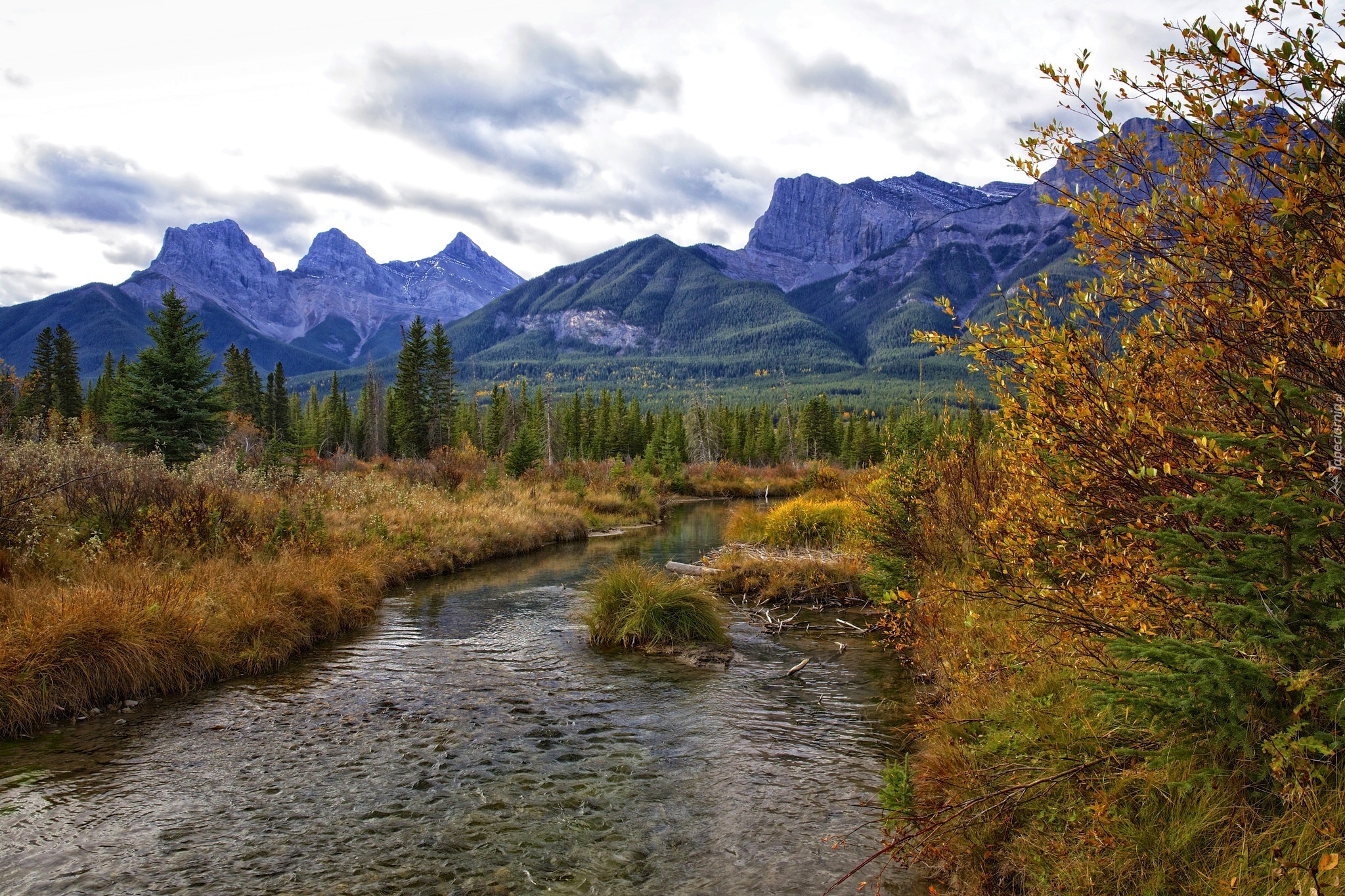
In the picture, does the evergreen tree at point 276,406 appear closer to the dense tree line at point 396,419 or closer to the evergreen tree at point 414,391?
the dense tree line at point 396,419

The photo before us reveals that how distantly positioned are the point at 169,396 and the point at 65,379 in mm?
53801

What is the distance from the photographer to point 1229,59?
3186 mm

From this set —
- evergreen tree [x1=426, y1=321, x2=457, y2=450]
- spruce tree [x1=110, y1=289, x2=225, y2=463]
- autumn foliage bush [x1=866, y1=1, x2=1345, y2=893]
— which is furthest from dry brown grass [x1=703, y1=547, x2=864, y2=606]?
evergreen tree [x1=426, y1=321, x2=457, y2=450]

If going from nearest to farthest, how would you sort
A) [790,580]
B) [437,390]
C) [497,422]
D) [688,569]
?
[790,580], [688,569], [437,390], [497,422]

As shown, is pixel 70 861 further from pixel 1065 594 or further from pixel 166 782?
pixel 1065 594

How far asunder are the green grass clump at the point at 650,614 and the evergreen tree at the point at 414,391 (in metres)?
41.8

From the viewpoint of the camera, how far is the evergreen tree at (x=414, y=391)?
52062 mm

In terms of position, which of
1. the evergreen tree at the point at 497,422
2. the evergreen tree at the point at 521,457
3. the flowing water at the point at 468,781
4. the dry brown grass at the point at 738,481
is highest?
the evergreen tree at the point at 497,422

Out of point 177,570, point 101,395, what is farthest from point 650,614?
point 101,395

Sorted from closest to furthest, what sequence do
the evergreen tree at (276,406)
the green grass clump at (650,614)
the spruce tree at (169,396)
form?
the green grass clump at (650,614), the spruce tree at (169,396), the evergreen tree at (276,406)

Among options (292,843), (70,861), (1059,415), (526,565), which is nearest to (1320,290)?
(1059,415)

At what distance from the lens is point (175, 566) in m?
12.0

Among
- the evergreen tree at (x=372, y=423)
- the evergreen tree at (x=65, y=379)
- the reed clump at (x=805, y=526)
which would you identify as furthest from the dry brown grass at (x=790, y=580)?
the evergreen tree at (x=65, y=379)

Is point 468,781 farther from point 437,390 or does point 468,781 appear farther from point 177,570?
point 437,390
